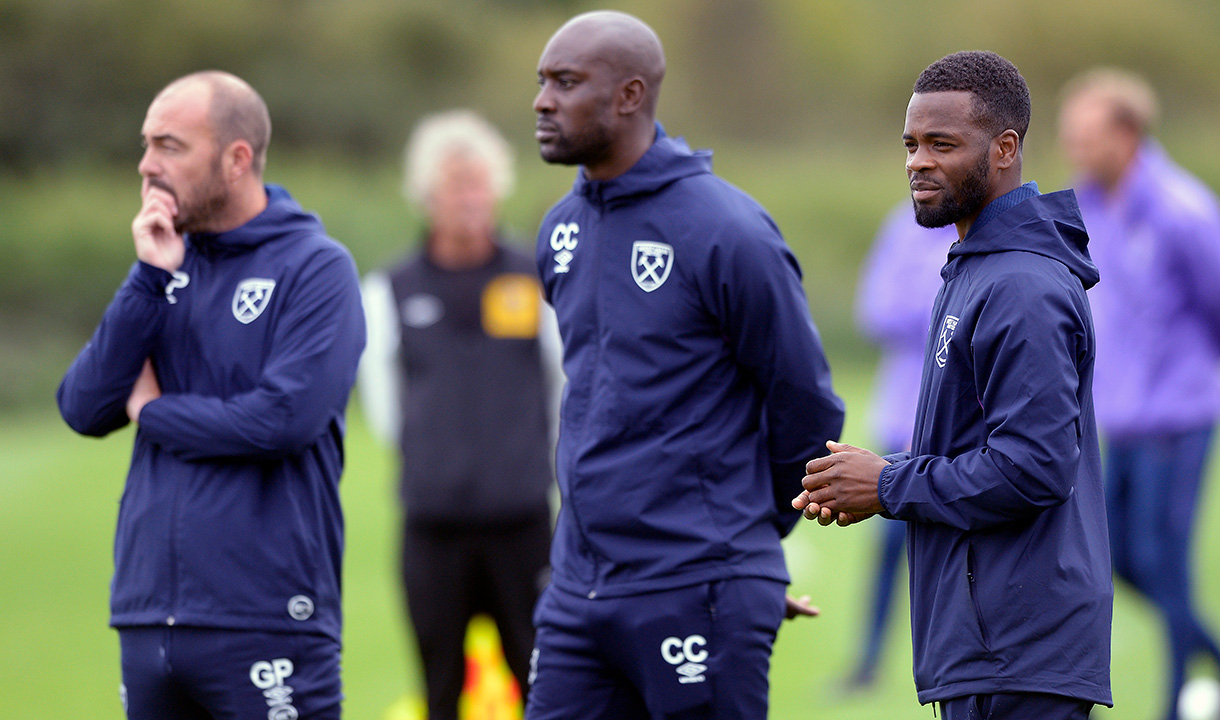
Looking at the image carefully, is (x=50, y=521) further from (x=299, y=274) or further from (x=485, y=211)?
(x=299, y=274)

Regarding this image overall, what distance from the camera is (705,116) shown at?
36281 mm

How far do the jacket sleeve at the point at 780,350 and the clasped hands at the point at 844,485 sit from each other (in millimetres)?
605

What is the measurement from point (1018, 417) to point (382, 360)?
3.36m

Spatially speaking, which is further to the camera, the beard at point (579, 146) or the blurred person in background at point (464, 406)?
the blurred person in background at point (464, 406)

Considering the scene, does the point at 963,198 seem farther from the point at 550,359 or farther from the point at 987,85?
the point at 550,359

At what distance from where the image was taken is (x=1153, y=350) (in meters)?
6.18

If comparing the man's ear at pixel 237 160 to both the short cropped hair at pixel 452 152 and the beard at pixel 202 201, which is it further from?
the short cropped hair at pixel 452 152

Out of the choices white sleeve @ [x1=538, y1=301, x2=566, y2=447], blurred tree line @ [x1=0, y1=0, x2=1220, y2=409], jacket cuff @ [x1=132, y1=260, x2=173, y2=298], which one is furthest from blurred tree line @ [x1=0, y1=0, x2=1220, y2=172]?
jacket cuff @ [x1=132, y1=260, x2=173, y2=298]

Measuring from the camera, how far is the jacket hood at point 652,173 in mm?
3803

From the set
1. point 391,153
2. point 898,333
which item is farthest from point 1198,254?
point 391,153

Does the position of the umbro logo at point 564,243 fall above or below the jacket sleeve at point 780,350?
above

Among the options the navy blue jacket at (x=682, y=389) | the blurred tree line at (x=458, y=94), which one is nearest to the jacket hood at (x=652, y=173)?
the navy blue jacket at (x=682, y=389)

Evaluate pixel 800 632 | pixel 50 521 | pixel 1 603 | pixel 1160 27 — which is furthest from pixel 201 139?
pixel 1160 27

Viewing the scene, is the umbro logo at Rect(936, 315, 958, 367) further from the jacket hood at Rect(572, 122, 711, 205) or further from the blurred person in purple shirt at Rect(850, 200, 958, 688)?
the blurred person in purple shirt at Rect(850, 200, 958, 688)
